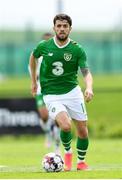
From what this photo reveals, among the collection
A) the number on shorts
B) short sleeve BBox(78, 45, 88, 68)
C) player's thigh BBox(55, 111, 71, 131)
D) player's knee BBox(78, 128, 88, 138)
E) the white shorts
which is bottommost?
player's knee BBox(78, 128, 88, 138)

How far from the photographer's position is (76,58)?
14977 mm

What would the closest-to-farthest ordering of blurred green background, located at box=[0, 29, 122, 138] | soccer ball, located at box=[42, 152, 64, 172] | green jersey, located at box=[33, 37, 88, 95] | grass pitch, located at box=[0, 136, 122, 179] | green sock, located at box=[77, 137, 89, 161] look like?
grass pitch, located at box=[0, 136, 122, 179], soccer ball, located at box=[42, 152, 64, 172], green jersey, located at box=[33, 37, 88, 95], green sock, located at box=[77, 137, 89, 161], blurred green background, located at box=[0, 29, 122, 138]

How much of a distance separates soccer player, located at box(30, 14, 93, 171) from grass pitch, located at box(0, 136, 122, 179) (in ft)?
2.41

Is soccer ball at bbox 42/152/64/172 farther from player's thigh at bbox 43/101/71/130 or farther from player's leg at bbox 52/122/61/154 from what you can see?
player's leg at bbox 52/122/61/154

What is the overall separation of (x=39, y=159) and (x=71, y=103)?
180 inches

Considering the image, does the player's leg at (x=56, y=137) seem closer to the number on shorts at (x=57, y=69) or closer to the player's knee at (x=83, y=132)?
the player's knee at (x=83, y=132)

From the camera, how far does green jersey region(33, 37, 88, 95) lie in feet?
49.0

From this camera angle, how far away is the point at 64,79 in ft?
Result: 49.4

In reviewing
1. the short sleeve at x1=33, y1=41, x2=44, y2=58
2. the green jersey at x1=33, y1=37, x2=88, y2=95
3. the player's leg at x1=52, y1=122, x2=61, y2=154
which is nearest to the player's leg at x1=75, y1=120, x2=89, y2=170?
the green jersey at x1=33, y1=37, x2=88, y2=95

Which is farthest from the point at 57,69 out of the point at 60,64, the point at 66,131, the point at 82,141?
the point at 82,141

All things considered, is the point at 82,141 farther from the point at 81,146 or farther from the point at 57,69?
the point at 57,69

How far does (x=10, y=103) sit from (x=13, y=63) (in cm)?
2800

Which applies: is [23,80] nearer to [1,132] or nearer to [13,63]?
[13,63]

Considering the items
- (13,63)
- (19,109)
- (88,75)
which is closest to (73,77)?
(88,75)
